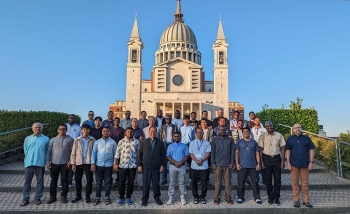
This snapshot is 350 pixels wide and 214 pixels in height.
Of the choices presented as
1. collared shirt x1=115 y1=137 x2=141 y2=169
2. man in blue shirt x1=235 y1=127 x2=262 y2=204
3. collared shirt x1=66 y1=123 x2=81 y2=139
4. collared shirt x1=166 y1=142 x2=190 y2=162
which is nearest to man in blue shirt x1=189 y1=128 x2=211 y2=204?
collared shirt x1=166 y1=142 x2=190 y2=162

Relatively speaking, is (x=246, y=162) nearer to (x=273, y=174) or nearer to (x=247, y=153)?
(x=247, y=153)

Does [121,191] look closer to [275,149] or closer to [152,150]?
[152,150]

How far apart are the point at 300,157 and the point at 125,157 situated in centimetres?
417

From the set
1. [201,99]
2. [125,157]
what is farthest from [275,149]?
[201,99]

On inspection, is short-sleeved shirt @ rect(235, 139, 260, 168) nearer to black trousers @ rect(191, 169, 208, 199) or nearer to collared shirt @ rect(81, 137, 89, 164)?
black trousers @ rect(191, 169, 208, 199)

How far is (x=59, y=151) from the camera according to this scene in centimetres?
668

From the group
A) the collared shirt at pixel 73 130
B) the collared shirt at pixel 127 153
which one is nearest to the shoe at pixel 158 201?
the collared shirt at pixel 127 153

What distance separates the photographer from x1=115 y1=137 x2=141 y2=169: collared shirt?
6625mm

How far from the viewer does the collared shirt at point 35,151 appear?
257 inches

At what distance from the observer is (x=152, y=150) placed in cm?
664

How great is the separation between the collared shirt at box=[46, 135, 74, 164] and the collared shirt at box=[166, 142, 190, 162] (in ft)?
8.08

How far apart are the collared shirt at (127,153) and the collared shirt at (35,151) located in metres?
1.78

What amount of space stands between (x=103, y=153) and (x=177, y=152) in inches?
70.9

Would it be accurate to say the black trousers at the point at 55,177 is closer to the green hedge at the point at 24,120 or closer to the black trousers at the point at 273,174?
the black trousers at the point at 273,174
